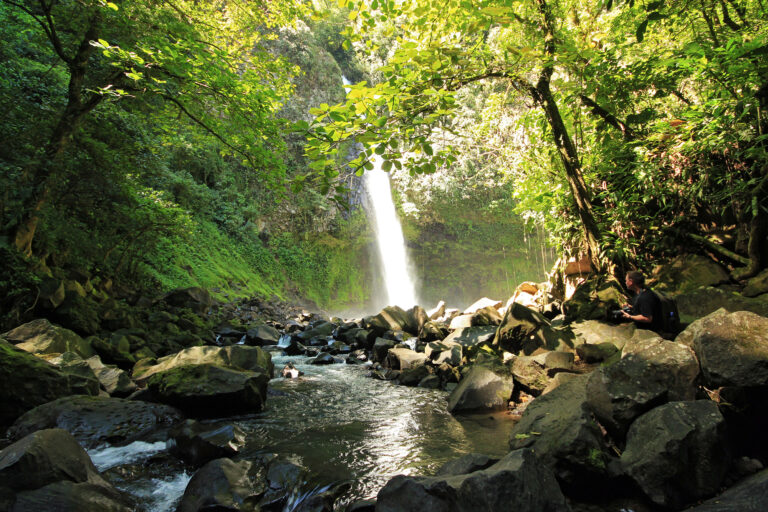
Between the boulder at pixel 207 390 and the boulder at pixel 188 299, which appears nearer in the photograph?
the boulder at pixel 207 390

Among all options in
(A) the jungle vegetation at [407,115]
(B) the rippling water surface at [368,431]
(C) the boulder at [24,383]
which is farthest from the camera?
(C) the boulder at [24,383]

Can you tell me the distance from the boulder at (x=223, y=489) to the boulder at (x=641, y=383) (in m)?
3.02

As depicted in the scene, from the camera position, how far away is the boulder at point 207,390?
4.93 m

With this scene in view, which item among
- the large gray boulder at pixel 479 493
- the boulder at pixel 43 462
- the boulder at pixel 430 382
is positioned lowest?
the boulder at pixel 430 382

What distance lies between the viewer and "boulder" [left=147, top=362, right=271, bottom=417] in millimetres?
4926

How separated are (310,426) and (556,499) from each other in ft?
10.8

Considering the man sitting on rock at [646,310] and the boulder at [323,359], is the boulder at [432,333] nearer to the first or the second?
the boulder at [323,359]

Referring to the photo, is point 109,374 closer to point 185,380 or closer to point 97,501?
point 185,380

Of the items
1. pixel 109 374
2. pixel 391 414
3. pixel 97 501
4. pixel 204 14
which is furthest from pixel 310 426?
pixel 204 14

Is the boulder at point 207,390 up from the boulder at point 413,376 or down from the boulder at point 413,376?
up

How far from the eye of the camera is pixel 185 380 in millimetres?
5062

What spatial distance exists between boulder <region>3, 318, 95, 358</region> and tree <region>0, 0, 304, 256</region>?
1.69 m

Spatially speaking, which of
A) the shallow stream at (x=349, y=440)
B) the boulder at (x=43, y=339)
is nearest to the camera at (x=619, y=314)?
the shallow stream at (x=349, y=440)

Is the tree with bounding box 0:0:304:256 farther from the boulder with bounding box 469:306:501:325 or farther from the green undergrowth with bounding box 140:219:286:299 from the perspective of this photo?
the boulder with bounding box 469:306:501:325
